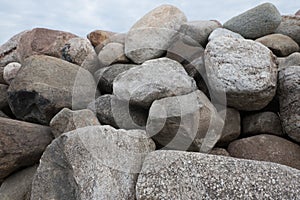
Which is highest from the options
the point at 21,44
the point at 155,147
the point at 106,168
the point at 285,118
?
the point at 21,44

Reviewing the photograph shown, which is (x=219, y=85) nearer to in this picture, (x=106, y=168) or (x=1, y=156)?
(x=106, y=168)

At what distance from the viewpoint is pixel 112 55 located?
4.38 metres

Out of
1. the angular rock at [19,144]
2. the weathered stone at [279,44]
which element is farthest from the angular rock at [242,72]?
the angular rock at [19,144]

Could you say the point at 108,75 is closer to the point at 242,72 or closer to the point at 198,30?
the point at 198,30

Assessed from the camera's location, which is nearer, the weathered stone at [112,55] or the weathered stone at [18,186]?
the weathered stone at [18,186]

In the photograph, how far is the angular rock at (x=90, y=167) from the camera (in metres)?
2.55

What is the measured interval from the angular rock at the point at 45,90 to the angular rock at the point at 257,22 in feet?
7.60

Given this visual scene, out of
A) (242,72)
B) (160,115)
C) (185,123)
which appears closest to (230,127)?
(242,72)

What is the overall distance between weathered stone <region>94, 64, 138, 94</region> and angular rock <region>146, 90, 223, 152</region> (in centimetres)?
111

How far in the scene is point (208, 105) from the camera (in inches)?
124

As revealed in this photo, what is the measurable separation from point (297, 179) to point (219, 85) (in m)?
1.16

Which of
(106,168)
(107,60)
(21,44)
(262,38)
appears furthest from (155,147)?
(21,44)

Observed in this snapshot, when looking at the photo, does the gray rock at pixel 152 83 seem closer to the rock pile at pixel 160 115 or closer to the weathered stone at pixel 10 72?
the rock pile at pixel 160 115

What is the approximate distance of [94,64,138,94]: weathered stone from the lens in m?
3.95
